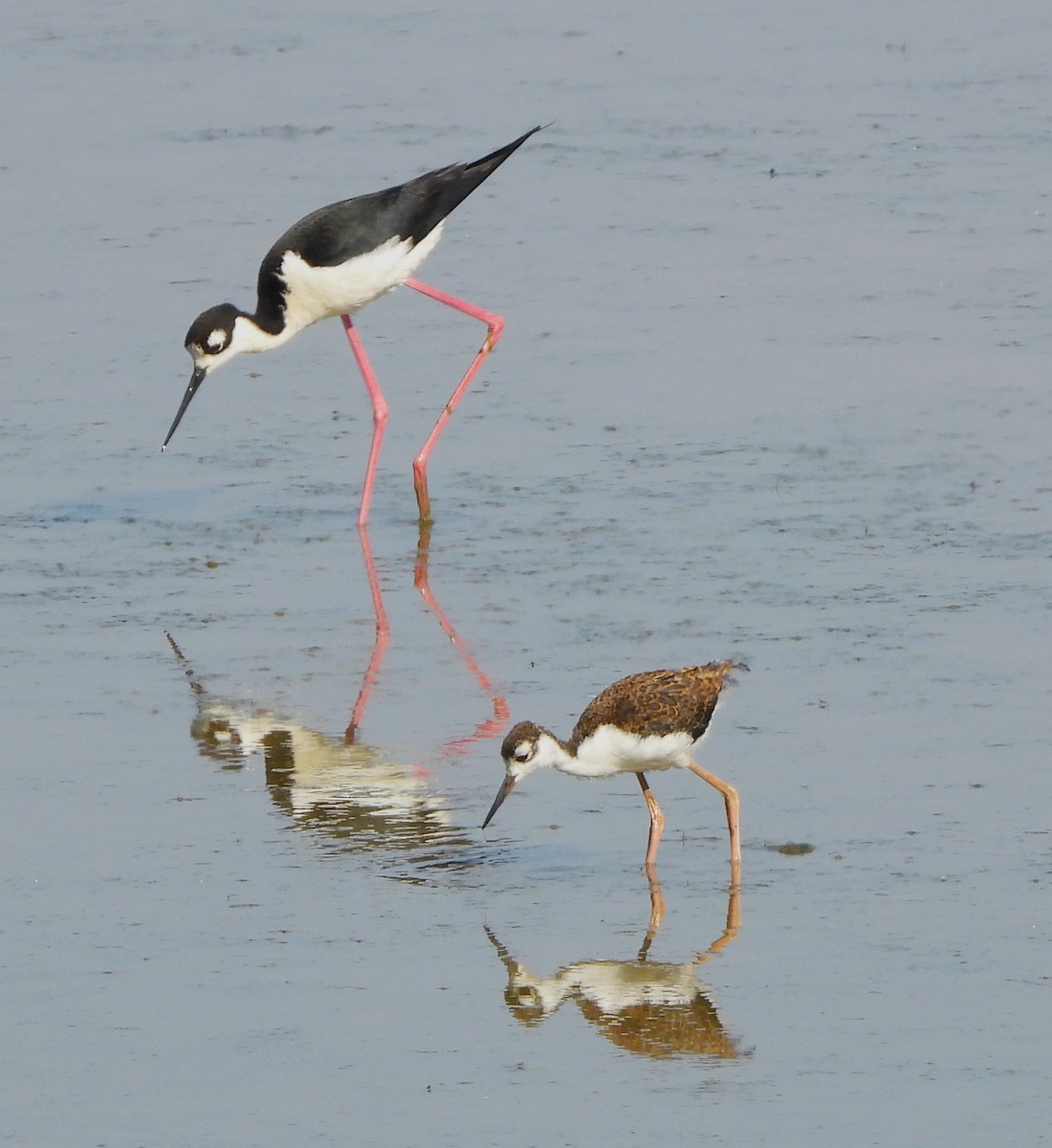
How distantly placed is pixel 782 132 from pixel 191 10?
23.7 ft

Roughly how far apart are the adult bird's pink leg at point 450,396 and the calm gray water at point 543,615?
147mm

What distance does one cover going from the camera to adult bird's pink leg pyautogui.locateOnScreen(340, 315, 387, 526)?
10.7 metres

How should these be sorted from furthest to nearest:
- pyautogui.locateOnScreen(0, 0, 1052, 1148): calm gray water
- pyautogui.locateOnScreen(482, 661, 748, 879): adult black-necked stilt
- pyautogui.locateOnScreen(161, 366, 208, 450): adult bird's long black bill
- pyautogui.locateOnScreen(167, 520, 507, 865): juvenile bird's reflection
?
pyautogui.locateOnScreen(161, 366, 208, 450): adult bird's long black bill → pyautogui.locateOnScreen(167, 520, 507, 865): juvenile bird's reflection → pyautogui.locateOnScreen(482, 661, 748, 879): adult black-necked stilt → pyautogui.locateOnScreen(0, 0, 1052, 1148): calm gray water

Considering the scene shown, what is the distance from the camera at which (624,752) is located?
6.96 m

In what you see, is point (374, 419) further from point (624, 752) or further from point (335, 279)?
point (624, 752)

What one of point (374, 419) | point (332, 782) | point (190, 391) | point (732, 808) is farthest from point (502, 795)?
point (374, 419)

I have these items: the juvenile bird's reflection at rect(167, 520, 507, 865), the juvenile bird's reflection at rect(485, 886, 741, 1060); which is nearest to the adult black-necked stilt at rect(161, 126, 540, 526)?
the juvenile bird's reflection at rect(167, 520, 507, 865)

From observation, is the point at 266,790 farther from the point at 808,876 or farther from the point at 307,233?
the point at 307,233

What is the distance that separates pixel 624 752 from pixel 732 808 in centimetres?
36

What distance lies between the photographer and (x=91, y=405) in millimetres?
12180

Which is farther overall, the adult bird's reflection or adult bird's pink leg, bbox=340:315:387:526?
adult bird's pink leg, bbox=340:315:387:526

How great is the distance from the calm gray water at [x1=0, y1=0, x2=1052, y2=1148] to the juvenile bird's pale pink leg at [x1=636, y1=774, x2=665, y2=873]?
0.23ft

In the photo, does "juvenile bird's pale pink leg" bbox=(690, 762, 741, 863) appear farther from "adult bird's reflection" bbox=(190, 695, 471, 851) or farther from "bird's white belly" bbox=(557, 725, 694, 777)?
"adult bird's reflection" bbox=(190, 695, 471, 851)

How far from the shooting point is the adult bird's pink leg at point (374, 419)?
1073 cm
